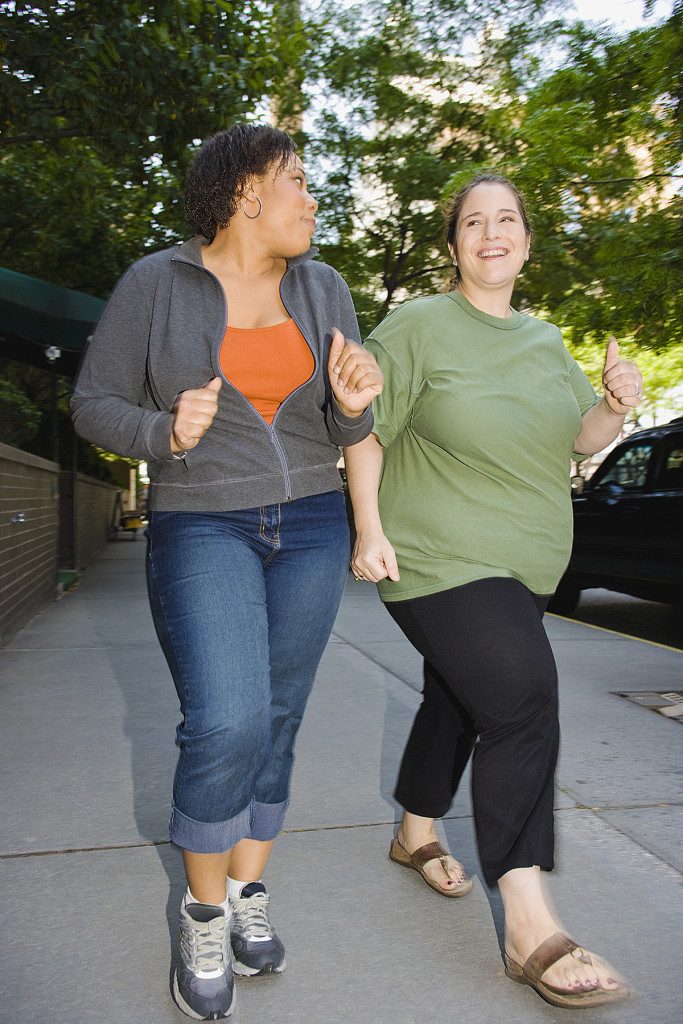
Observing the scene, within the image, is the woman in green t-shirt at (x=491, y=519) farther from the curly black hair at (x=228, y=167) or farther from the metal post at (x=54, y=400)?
the metal post at (x=54, y=400)

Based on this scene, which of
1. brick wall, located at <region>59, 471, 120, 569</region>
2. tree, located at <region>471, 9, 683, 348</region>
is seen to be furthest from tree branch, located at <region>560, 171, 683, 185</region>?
brick wall, located at <region>59, 471, 120, 569</region>

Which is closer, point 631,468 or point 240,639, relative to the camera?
point 240,639

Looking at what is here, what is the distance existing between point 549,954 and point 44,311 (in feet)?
27.7

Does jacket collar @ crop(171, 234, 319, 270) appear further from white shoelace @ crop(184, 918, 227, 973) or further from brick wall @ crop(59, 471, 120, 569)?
brick wall @ crop(59, 471, 120, 569)

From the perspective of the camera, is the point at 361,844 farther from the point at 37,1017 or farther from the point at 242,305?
the point at 242,305

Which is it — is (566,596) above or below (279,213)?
below

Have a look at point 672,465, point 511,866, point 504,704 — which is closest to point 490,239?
point 504,704

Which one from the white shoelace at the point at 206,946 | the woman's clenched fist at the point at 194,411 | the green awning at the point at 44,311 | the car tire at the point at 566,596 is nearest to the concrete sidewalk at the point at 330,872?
the white shoelace at the point at 206,946

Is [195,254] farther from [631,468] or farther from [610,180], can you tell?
[610,180]

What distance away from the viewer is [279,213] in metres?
2.40

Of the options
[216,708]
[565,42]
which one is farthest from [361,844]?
[565,42]

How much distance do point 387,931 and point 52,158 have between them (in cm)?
1273

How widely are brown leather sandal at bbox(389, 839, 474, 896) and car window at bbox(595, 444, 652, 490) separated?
5.69 metres

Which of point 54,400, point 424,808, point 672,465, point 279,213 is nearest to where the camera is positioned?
point 279,213
